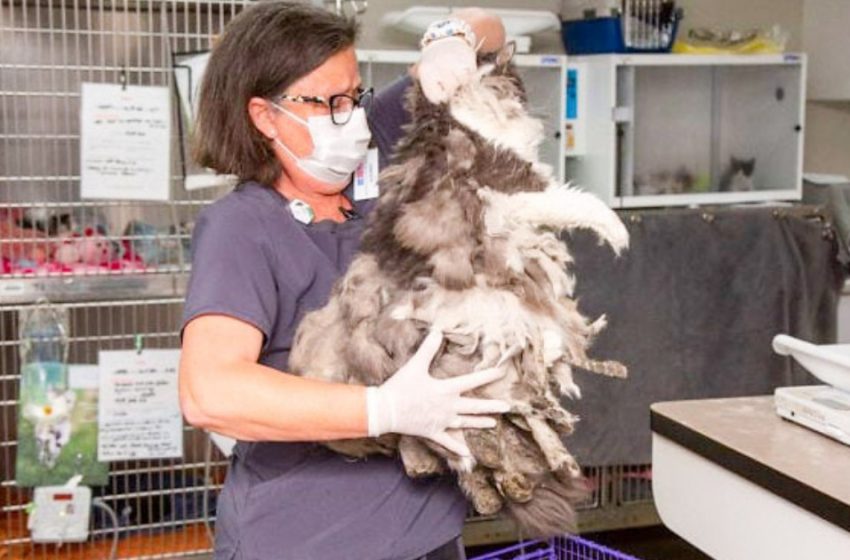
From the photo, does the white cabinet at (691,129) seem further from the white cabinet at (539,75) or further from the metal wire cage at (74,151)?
the metal wire cage at (74,151)

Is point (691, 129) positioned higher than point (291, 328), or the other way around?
point (691, 129)

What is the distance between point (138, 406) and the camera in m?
2.47

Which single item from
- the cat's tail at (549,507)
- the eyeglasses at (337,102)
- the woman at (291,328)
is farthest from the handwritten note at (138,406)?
the cat's tail at (549,507)

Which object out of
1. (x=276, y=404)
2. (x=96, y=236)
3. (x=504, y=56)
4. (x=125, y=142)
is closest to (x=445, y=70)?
(x=504, y=56)

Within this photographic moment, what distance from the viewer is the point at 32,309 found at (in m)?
2.40

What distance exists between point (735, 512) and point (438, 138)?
2.92 ft

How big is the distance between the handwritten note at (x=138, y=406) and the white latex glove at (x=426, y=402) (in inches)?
50.9

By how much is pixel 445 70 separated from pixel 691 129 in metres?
2.37

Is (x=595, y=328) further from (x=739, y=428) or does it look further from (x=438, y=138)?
(x=739, y=428)

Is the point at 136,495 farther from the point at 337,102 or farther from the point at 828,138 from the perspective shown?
the point at 828,138

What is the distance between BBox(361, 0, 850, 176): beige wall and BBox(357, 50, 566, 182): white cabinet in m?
0.42

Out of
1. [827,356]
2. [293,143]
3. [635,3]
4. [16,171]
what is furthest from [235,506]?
[635,3]

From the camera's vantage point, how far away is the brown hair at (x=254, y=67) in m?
1.50

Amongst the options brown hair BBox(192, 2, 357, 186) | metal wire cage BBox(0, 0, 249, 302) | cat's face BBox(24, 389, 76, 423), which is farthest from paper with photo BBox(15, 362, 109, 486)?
brown hair BBox(192, 2, 357, 186)
